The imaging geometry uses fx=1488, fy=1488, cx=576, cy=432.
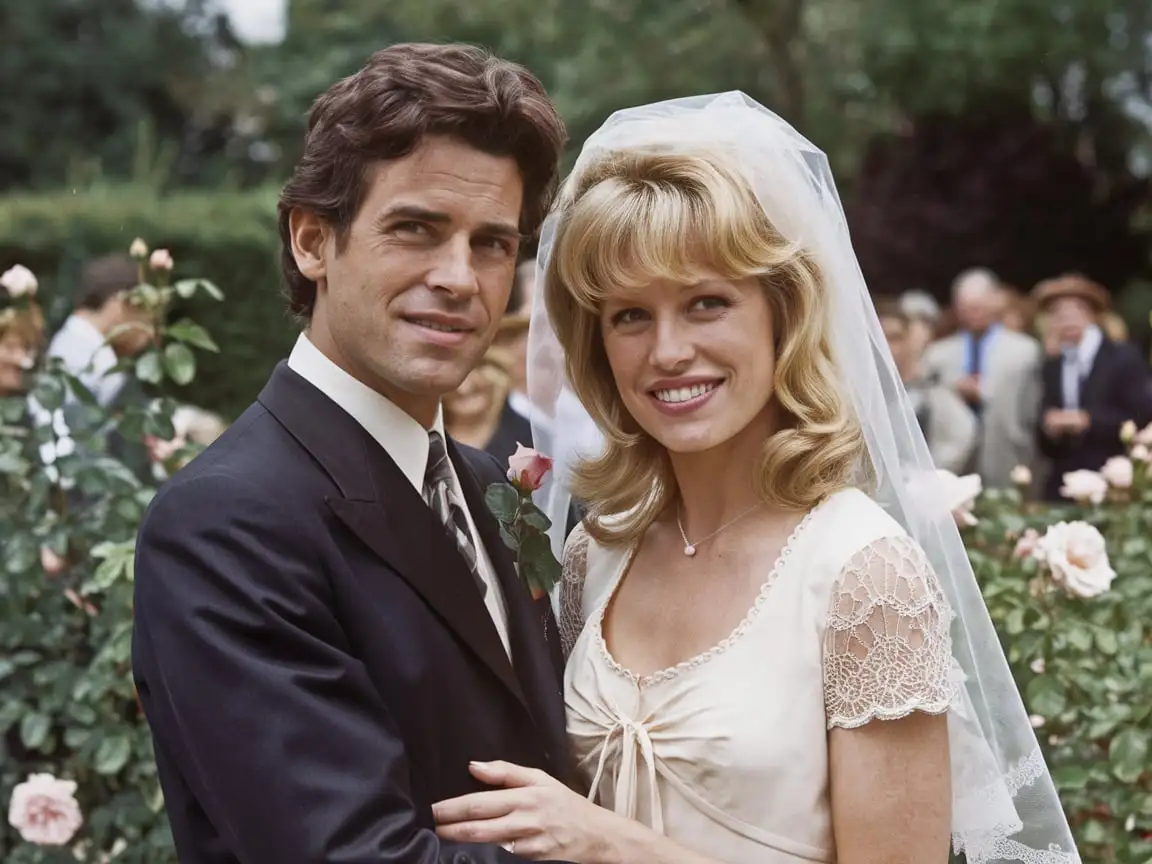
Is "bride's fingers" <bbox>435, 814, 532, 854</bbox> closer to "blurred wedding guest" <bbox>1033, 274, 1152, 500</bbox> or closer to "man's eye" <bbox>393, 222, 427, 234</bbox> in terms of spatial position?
"man's eye" <bbox>393, 222, 427, 234</bbox>

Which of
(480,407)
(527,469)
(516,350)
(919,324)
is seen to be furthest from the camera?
(919,324)

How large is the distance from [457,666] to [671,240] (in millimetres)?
817

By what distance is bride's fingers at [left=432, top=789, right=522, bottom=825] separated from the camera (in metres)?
2.21

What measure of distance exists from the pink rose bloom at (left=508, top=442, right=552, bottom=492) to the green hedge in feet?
23.5

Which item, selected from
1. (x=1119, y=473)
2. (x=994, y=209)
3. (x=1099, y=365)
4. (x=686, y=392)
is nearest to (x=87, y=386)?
(x=686, y=392)

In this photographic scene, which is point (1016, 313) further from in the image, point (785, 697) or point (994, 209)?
point (785, 697)

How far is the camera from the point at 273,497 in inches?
86.3

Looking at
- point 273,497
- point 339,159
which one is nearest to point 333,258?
point 339,159

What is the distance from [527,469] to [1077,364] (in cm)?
670

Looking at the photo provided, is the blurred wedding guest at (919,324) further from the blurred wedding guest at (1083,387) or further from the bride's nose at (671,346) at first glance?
the bride's nose at (671,346)

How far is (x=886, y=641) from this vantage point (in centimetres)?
237

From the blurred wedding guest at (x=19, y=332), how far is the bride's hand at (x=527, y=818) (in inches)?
79.1

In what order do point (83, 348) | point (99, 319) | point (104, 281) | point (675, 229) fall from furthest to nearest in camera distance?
point (104, 281)
point (99, 319)
point (83, 348)
point (675, 229)

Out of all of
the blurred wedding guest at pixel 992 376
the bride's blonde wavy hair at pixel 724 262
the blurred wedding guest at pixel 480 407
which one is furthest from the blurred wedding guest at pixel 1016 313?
the bride's blonde wavy hair at pixel 724 262
